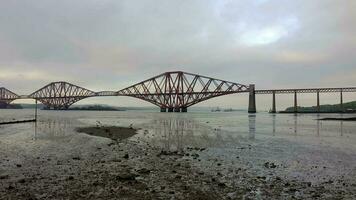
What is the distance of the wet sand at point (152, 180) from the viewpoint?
36.7ft

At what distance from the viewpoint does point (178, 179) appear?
1380 cm

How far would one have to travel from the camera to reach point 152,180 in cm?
1353

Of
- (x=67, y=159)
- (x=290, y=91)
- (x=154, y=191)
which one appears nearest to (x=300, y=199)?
(x=154, y=191)

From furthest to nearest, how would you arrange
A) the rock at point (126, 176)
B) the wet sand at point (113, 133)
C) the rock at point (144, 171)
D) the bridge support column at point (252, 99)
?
the bridge support column at point (252, 99)
the wet sand at point (113, 133)
the rock at point (144, 171)
the rock at point (126, 176)

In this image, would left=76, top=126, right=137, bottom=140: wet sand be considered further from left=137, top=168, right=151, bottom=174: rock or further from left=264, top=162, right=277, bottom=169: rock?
left=264, top=162, right=277, bottom=169: rock

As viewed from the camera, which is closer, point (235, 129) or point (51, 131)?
point (51, 131)

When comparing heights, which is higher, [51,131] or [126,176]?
[126,176]

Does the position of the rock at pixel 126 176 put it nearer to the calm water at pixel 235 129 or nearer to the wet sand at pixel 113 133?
the calm water at pixel 235 129

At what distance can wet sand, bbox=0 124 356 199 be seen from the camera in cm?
1118

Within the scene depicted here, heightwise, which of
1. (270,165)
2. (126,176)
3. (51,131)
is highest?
(126,176)

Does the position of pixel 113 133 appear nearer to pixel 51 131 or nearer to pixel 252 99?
pixel 51 131

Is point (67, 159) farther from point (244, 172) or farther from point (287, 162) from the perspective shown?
point (287, 162)

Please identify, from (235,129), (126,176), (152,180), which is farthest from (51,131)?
(152,180)

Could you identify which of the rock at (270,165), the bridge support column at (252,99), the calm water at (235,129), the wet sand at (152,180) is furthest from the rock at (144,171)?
the bridge support column at (252,99)
